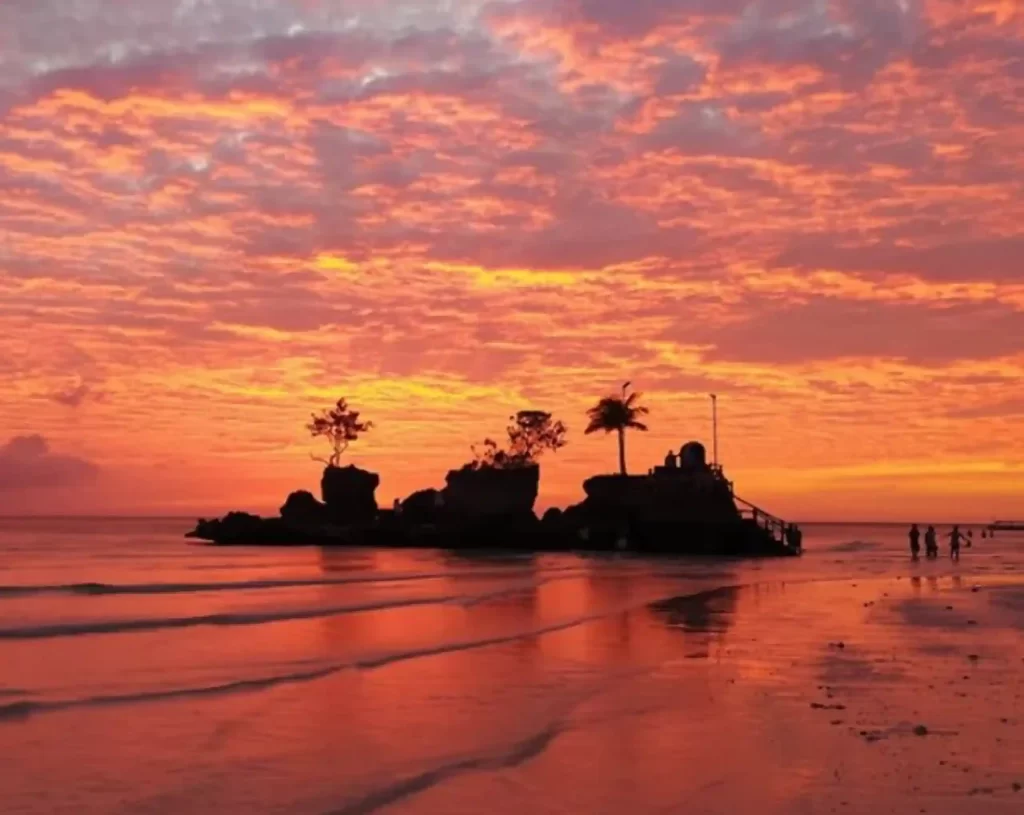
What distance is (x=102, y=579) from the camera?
5431 cm

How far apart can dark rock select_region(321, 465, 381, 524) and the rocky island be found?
0.10 meters

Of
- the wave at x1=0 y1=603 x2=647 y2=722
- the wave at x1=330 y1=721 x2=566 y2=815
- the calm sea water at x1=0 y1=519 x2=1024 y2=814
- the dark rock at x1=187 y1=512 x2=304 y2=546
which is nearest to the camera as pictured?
the wave at x1=330 y1=721 x2=566 y2=815

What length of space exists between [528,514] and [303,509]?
2745cm

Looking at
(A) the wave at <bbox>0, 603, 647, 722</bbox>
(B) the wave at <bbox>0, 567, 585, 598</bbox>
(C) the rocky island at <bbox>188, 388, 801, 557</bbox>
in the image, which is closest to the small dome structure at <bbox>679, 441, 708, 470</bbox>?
(C) the rocky island at <bbox>188, 388, 801, 557</bbox>

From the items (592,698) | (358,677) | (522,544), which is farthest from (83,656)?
(522,544)

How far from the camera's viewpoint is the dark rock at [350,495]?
398ft

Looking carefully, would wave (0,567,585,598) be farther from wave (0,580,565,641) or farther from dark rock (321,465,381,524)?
dark rock (321,465,381,524)

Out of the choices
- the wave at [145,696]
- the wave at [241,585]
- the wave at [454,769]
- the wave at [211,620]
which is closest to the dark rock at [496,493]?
the wave at [241,585]

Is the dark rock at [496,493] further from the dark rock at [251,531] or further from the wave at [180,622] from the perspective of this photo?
the wave at [180,622]

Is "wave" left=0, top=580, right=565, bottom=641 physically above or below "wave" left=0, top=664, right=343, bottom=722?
above

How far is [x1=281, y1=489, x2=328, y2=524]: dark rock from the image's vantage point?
122 meters

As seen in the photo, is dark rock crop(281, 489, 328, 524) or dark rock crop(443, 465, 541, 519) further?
dark rock crop(281, 489, 328, 524)

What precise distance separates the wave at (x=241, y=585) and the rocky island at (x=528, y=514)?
1131 inches

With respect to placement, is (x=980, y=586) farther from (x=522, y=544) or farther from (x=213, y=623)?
(x=522, y=544)
